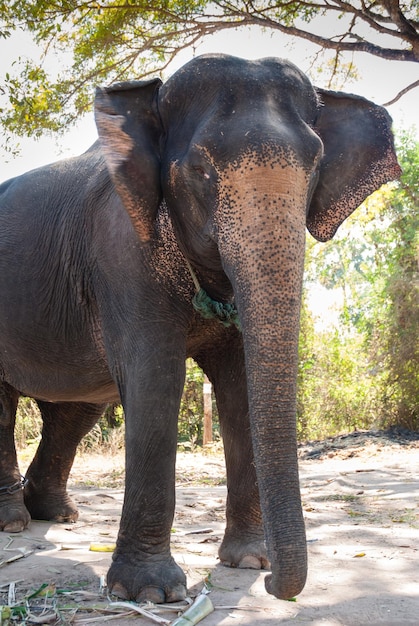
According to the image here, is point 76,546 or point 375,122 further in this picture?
point 76,546

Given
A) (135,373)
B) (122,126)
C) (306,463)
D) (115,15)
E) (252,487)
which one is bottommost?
(306,463)

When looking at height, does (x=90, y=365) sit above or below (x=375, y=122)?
below

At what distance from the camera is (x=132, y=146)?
3695mm

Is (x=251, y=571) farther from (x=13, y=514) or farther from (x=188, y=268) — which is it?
(x=13, y=514)

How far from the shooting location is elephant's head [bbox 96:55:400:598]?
2988 millimetres

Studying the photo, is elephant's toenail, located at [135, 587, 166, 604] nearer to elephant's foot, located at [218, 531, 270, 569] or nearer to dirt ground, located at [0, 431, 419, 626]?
dirt ground, located at [0, 431, 419, 626]

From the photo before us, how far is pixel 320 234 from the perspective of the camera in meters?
4.16

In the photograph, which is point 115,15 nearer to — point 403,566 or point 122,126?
point 122,126

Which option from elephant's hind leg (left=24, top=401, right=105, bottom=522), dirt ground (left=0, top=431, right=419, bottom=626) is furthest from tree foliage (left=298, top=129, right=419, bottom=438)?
elephant's hind leg (left=24, top=401, right=105, bottom=522)

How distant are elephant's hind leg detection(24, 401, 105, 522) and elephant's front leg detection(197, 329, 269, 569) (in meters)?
1.78

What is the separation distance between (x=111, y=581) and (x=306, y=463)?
7.30 m

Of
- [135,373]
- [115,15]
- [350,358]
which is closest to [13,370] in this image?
[135,373]

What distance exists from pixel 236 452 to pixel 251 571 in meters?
0.62

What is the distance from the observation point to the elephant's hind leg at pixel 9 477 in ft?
17.4
